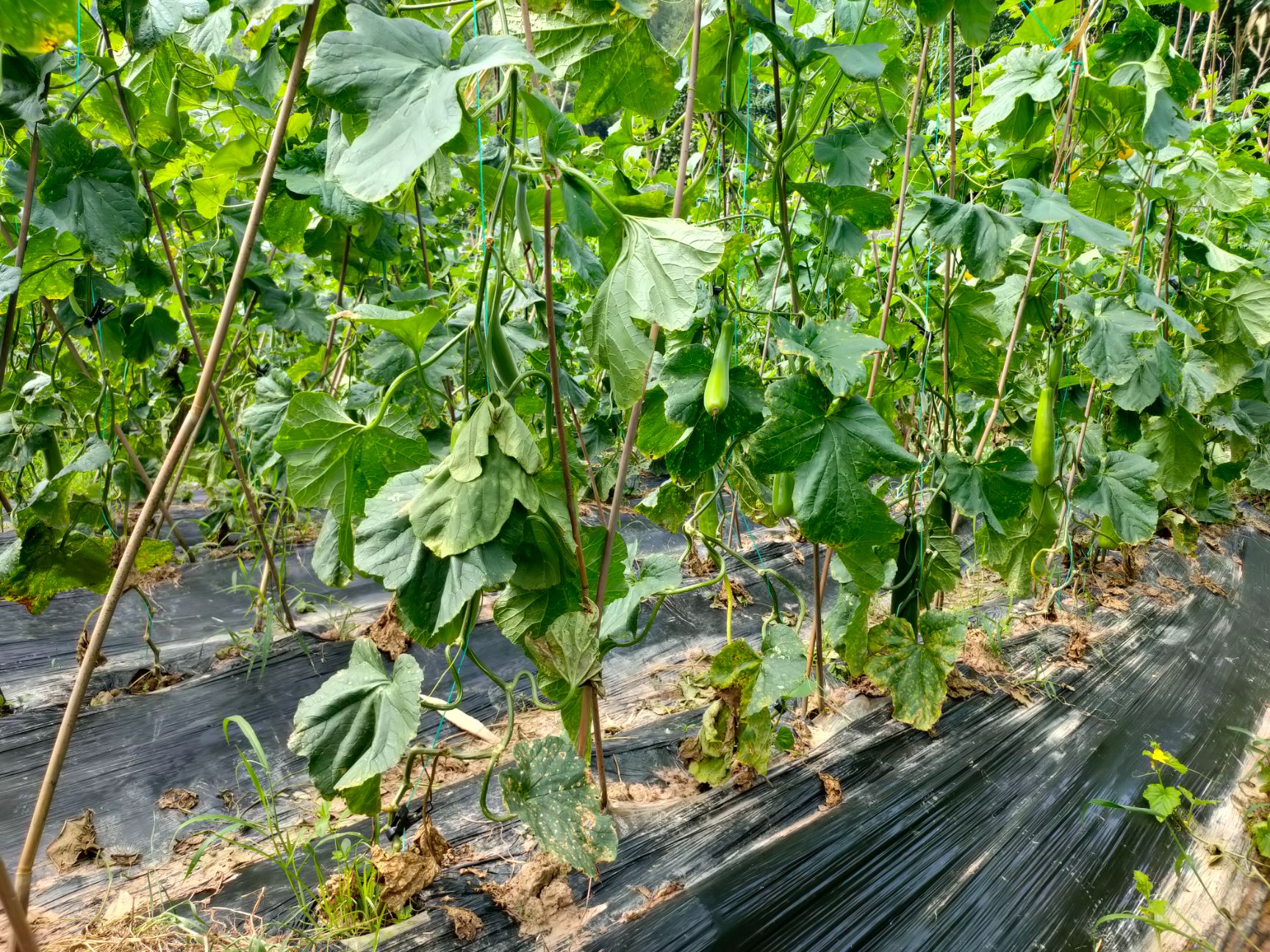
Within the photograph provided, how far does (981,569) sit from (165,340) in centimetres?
317

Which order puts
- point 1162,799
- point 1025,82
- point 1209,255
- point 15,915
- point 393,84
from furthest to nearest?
point 1209,255 < point 1025,82 < point 1162,799 < point 393,84 < point 15,915

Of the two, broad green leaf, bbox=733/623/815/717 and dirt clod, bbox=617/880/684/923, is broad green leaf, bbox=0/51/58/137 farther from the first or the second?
dirt clod, bbox=617/880/684/923

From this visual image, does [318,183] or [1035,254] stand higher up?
[318,183]

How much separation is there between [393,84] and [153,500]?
57 cm

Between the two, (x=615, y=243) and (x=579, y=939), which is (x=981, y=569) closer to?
(x=579, y=939)

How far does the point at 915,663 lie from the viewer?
1.61 m

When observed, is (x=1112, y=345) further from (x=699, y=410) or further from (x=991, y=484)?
(x=699, y=410)

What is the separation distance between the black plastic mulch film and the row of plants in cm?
16

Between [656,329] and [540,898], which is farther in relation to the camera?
[540,898]

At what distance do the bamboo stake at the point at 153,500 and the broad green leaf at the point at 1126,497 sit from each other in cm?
209

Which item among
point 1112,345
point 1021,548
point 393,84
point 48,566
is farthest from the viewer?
point 1021,548

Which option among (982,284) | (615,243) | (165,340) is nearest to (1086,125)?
(982,284)

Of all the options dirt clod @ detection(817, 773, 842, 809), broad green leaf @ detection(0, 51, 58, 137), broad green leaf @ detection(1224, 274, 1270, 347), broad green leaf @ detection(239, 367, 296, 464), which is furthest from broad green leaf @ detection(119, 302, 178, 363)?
broad green leaf @ detection(1224, 274, 1270, 347)

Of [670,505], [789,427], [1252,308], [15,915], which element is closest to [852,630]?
[670,505]
